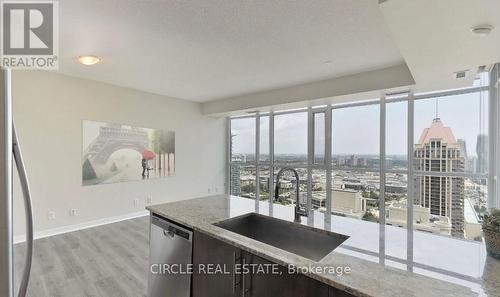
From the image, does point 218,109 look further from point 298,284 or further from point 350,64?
point 298,284

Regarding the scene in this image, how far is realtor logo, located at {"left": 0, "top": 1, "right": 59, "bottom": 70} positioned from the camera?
83.0 inches

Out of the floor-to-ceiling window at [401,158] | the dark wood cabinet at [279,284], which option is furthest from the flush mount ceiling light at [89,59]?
the dark wood cabinet at [279,284]

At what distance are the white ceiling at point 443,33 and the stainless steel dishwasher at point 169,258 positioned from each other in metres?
2.02

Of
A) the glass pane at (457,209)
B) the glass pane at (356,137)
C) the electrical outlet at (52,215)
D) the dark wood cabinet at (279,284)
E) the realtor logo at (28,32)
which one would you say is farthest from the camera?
the glass pane at (356,137)

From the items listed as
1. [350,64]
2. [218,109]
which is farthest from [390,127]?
[218,109]

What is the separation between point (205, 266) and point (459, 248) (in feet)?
4.78

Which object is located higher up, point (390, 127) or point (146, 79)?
point (146, 79)

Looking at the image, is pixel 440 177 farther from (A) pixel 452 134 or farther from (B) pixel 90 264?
(B) pixel 90 264

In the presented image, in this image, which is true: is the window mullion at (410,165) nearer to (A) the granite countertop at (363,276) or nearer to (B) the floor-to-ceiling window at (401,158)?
(B) the floor-to-ceiling window at (401,158)

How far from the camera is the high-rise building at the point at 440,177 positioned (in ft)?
12.4

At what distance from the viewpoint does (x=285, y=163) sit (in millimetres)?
5957

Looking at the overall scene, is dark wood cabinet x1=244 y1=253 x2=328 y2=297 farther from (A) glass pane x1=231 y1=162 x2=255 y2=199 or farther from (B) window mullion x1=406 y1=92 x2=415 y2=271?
(A) glass pane x1=231 y1=162 x2=255 y2=199

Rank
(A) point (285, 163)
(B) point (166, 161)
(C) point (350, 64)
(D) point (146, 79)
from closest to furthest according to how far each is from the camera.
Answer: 1. (C) point (350, 64)
2. (D) point (146, 79)
3. (B) point (166, 161)
4. (A) point (285, 163)

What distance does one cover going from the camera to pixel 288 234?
1781 mm
